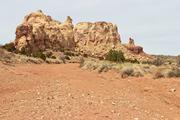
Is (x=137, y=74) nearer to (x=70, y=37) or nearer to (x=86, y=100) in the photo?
(x=86, y=100)

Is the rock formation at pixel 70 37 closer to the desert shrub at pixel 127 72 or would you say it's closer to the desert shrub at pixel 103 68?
the desert shrub at pixel 103 68

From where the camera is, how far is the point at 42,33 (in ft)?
187

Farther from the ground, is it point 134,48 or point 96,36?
point 96,36

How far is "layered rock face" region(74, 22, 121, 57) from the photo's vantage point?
65188 millimetres

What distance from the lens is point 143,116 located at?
11477mm

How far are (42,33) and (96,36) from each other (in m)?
11.8

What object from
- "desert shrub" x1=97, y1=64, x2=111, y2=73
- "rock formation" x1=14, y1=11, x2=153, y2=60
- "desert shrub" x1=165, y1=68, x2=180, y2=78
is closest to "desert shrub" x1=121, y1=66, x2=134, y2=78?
"desert shrub" x1=165, y1=68, x2=180, y2=78

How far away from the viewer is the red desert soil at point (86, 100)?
36.1 ft

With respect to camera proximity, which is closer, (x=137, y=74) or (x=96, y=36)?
(x=137, y=74)

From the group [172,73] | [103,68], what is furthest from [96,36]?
[172,73]

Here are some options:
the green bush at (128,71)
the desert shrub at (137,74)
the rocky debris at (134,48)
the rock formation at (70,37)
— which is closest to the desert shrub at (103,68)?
the green bush at (128,71)

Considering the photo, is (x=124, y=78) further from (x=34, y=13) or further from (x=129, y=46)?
(x=129, y=46)

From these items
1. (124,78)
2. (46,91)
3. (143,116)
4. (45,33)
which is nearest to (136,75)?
(124,78)

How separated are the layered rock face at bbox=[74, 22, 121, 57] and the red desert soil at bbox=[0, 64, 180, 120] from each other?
47.1m
